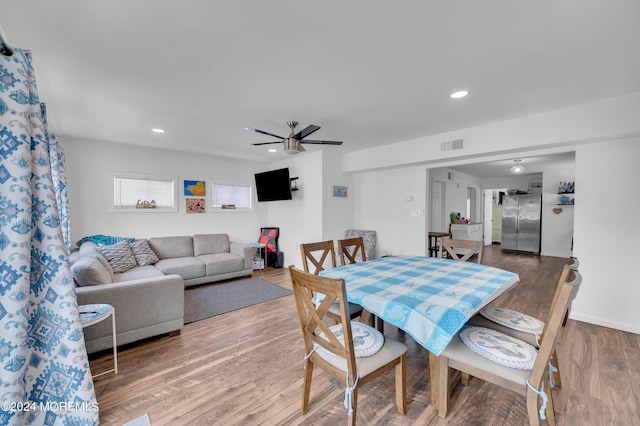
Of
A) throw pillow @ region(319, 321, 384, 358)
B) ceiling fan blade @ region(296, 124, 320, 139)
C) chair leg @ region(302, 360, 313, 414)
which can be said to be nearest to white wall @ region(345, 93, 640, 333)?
ceiling fan blade @ region(296, 124, 320, 139)

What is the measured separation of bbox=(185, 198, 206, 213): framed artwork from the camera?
5.31 meters

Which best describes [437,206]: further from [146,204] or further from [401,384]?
[146,204]

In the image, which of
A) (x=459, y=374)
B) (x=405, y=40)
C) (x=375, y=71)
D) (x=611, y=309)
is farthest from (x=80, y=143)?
(x=611, y=309)

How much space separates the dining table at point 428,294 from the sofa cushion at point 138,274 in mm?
2820

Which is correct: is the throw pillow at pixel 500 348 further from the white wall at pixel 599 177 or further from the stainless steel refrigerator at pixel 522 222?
the stainless steel refrigerator at pixel 522 222

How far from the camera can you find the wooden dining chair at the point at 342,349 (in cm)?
133

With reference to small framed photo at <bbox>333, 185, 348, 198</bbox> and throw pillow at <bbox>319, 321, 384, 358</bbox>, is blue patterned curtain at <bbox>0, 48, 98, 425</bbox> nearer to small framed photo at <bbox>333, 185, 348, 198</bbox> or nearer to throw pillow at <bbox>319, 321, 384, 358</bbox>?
throw pillow at <bbox>319, 321, 384, 358</bbox>

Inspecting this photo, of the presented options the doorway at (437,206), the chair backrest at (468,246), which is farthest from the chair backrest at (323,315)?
the doorway at (437,206)

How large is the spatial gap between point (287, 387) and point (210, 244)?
3.84 m

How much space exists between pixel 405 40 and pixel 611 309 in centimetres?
368

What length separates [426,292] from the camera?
5.67 ft

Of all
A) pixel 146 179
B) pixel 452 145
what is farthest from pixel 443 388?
pixel 146 179

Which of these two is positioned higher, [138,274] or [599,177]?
[599,177]

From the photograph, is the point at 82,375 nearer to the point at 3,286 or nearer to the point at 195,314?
the point at 3,286
